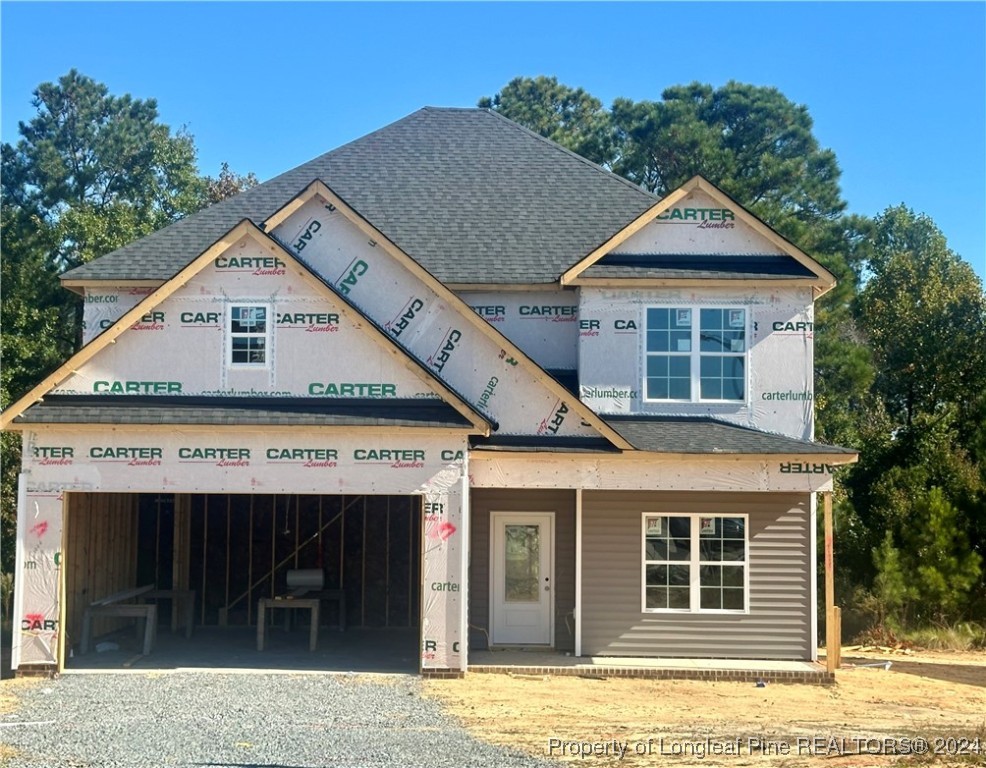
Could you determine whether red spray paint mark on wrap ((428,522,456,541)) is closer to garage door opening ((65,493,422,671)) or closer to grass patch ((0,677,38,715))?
garage door opening ((65,493,422,671))

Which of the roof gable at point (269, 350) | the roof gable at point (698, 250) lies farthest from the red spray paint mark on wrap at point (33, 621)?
the roof gable at point (698, 250)

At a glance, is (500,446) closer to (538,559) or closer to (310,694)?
(538,559)

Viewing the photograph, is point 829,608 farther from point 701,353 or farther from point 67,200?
point 67,200

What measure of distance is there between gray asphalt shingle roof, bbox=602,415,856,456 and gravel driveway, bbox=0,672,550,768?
4910mm

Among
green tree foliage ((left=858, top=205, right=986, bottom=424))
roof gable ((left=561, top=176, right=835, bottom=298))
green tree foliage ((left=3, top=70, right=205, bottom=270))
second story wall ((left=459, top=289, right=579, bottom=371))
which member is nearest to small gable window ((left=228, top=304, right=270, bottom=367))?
second story wall ((left=459, top=289, right=579, bottom=371))

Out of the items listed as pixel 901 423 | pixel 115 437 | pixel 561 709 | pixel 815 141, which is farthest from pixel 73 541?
pixel 815 141

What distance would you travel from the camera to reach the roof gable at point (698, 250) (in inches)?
728

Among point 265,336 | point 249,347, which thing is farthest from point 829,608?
point 249,347

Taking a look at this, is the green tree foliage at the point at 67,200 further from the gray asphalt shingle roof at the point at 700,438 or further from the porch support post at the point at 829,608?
the porch support post at the point at 829,608

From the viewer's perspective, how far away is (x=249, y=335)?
16.5 meters

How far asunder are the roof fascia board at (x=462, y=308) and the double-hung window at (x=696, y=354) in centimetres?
178

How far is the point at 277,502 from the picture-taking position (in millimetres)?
21797

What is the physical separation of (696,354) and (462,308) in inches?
157

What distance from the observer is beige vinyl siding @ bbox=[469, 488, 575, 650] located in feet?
60.6
